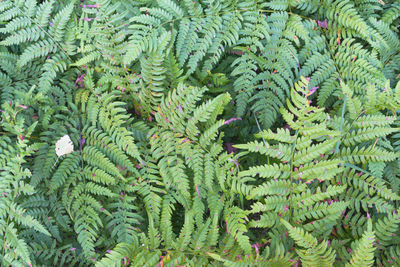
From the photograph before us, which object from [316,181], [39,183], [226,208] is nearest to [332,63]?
[316,181]

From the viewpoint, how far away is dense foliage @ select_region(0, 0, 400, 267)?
2660 millimetres

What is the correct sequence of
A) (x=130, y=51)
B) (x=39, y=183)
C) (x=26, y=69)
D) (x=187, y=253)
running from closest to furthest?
(x=187, y=253) < (x=130, y=51) < (x=39, y=183) < (x=26, y=69)

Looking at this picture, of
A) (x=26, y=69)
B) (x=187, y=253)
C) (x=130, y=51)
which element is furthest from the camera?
(x=26, y=69)

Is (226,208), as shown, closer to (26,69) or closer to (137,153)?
(137,153)

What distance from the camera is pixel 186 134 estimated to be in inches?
117

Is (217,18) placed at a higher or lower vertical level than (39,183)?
higher

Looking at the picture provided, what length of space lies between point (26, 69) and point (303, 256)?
3.16 meters

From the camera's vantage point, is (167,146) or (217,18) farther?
(217,18)

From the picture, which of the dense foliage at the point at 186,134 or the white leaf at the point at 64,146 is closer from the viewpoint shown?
the dense foliage at the point at 186,134

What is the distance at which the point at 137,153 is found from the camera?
2.73 meters

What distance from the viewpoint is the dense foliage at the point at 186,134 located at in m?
2.66

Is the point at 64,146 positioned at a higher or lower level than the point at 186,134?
lower

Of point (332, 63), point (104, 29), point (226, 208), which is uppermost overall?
point (332, 63)

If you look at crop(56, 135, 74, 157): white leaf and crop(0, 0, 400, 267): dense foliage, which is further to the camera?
crop(56, 135, 74, 157): white leaf
